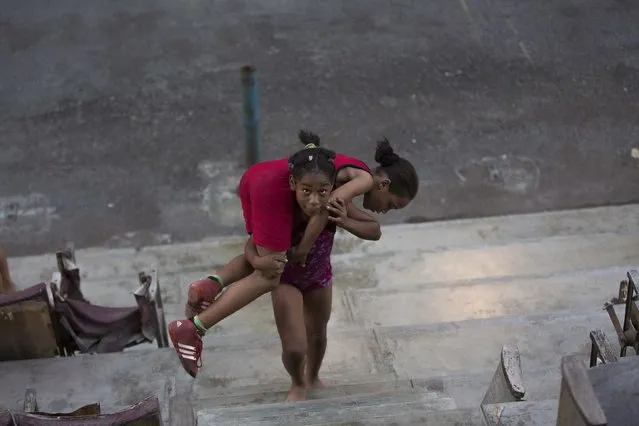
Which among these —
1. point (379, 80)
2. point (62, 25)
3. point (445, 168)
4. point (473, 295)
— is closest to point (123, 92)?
point (62, 25)

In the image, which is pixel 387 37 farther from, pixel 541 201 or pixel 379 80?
pixel 541 201

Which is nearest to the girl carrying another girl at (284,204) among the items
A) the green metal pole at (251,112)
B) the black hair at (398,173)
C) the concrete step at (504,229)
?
the black hair at (398,173)

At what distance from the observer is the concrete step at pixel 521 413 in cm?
341

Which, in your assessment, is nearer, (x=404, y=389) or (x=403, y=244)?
(x=404, y=389)

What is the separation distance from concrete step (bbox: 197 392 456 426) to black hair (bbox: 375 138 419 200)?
1.02 metres

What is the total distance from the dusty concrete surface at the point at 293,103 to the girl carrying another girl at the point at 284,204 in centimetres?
395

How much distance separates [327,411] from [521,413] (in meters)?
0.93

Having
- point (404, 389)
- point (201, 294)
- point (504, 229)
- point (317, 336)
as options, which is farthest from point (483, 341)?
point (504, 229)

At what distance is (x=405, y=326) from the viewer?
5.74 metres

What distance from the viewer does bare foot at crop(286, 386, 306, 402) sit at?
4582 mm

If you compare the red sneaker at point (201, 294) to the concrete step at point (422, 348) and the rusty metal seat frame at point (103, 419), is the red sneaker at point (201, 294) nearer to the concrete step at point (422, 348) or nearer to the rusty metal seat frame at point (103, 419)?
the concrete step at point (422, 348)

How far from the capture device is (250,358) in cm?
530

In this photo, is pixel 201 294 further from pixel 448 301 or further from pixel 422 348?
pixel 448 301

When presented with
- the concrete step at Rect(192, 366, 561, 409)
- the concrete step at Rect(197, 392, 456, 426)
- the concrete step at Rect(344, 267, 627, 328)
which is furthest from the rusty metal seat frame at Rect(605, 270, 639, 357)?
the concrete step at Rect(344, 267, 627, 328)
